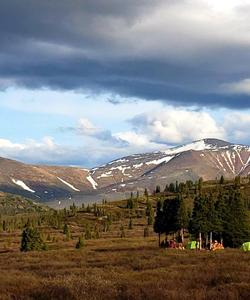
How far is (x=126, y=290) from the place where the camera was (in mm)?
21469

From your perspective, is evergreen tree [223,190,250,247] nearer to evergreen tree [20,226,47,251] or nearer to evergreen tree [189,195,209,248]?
evergreen tree [189,195,209,248]

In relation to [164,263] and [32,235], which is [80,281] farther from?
[32,235]

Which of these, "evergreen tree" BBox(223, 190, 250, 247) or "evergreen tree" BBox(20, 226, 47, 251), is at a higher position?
"evergreen tree" BBox(223, 190, 250, 247)

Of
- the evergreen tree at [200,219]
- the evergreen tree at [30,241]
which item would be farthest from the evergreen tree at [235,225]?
the evergreen tree at [30,241]

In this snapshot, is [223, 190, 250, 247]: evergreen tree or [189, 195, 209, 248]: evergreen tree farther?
[189, 195, 209, 248]: evergreen tree

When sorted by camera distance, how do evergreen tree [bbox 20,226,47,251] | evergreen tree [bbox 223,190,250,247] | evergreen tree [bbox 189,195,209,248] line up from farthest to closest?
evergreen tree [bbox 189,195,209,248]
evergreen tree [bbox 223,190,250,247]
evergreen tree [bbox 20,226,47,251]

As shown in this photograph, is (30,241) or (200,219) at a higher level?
(200,219)

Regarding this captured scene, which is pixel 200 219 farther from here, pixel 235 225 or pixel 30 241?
pixel 30 241

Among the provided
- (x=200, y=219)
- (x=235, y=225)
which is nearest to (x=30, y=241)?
(x=200, y=219)

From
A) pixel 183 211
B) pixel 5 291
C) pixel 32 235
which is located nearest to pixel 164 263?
pixel 5 291

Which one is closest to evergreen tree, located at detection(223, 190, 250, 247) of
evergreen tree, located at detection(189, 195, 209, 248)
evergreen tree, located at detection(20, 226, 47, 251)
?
evergreen tree, located at detection(189, 195, 209, 248)

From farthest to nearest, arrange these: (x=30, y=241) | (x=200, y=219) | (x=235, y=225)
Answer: (x=200, y=219)
(x=235, y=225)
(x=30, y=241)

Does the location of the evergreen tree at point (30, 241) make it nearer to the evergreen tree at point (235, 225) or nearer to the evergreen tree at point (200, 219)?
the evergreen tree at point (200, 219)

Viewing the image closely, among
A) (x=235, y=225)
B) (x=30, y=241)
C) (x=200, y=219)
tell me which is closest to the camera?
(x=30, y=241)
